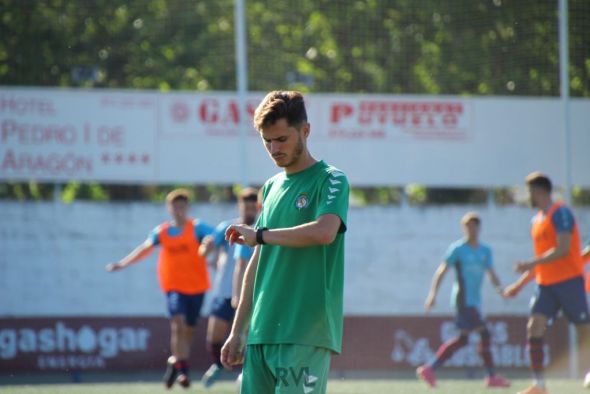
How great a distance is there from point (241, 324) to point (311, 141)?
1277 cm

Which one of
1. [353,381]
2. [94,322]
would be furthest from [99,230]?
[353,381]

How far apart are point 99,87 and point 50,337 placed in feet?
14.2

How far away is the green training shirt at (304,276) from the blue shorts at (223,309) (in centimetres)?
740

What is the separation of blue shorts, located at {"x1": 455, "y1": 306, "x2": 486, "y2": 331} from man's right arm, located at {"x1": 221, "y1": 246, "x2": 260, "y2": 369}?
9022mm

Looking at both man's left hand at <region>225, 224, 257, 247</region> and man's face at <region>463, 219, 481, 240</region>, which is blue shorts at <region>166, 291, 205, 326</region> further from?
man's left hand at <region>225, 224, 257, 247</region>

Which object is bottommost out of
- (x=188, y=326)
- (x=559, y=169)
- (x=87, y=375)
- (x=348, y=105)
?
(x=87, y=375)

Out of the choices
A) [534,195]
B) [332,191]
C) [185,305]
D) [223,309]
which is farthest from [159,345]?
[332,191]

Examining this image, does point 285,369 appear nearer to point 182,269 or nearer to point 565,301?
point 565,301

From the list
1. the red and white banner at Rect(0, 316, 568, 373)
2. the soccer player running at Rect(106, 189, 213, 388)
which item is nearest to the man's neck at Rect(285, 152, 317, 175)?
the soccer player running at Rect(106, 189, 213, 388)

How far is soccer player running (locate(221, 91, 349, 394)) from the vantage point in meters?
4.55

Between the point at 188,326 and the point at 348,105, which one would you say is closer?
the point at 188,326

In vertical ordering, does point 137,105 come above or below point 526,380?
above

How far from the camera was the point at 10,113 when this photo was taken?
683 inches

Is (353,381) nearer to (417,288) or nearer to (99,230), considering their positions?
(417,288)
